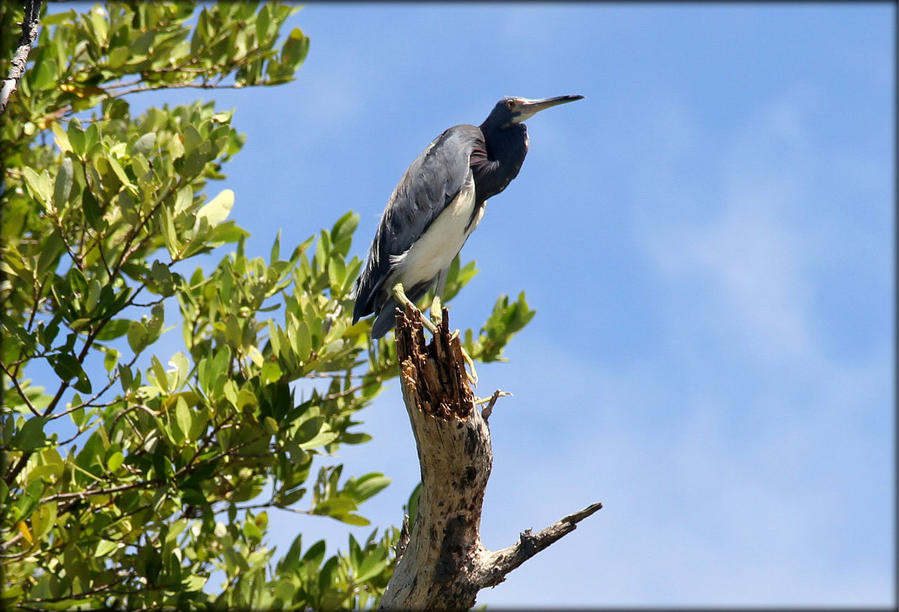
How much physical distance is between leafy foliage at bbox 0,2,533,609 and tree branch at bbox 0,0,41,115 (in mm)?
207

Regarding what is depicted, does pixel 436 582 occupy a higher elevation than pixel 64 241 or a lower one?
lower

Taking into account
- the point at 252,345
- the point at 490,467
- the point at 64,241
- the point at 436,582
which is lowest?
the point at 436,582

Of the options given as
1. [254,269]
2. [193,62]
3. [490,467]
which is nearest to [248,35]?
[193,62]

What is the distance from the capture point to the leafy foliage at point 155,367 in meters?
4.19

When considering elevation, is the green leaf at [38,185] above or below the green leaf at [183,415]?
above

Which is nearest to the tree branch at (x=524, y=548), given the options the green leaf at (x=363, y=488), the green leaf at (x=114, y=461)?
the green leaf at (x=363, y=488)

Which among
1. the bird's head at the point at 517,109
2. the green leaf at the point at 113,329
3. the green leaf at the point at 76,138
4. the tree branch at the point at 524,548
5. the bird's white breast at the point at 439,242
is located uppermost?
the bird's head at the point at 517,109

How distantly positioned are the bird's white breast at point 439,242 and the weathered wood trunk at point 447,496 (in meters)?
1.17

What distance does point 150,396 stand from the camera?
4.47 metres

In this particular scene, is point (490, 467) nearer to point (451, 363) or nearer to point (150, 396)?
point (451, 363)

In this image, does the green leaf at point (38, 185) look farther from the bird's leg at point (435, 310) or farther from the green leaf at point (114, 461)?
the bird's leg at point (435, 310)

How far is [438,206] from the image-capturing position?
4883mm

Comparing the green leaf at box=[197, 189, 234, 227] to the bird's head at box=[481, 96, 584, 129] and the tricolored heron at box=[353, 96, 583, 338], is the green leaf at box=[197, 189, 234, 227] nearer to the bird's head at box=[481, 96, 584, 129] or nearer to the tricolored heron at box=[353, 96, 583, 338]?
the tricolored heron at box=[353, 96, 583, 338]

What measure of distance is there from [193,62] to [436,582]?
3.49 m
